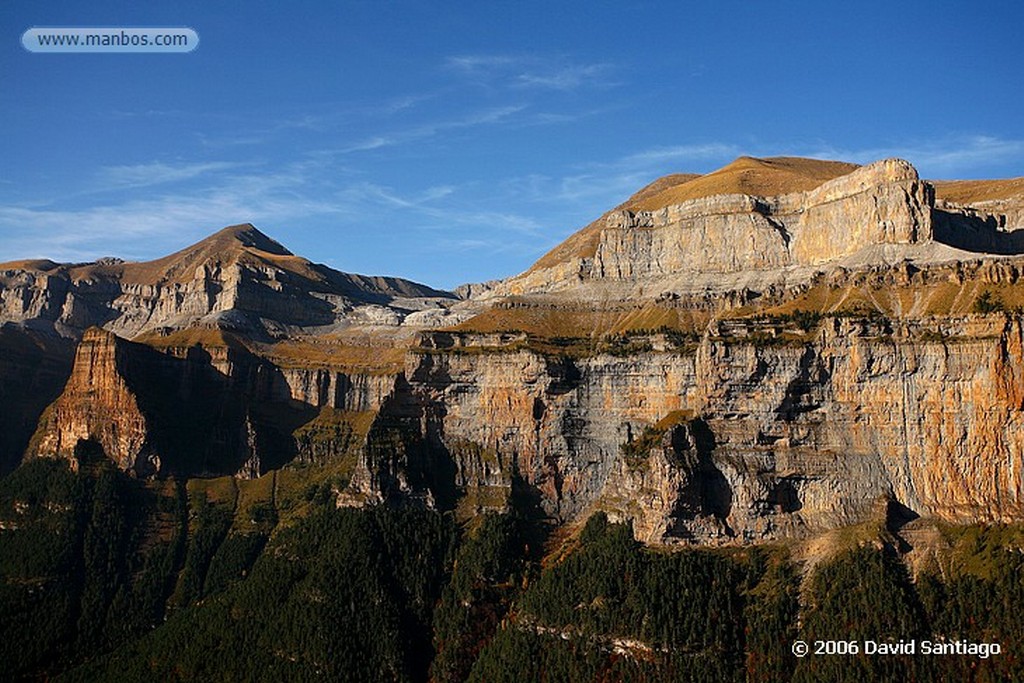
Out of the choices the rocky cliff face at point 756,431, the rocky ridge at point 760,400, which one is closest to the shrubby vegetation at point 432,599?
the rocky cliff face at point 756,431

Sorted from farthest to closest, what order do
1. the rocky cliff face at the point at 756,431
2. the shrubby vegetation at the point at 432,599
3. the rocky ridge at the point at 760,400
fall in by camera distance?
the rocky ridge at the point at 760,400 → the rocky cliff face at the point at 756,431 → the shrubby vegetation at the point at 432,599

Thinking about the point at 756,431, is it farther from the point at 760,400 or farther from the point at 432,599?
the point at 432,599

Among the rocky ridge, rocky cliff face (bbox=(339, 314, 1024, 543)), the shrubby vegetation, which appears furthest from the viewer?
the rocky ridge

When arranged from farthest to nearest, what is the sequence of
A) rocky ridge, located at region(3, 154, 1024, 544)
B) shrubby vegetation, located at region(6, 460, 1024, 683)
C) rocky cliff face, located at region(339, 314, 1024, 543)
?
rocky ridge, located at region(3, 154, 1024, 544), rocky cliff face, located at region(339, 314, 1024, 543), shrubby vegetation, located at region(6, 460, 1024, 683)

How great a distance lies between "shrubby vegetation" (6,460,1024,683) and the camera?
12225 centimetres

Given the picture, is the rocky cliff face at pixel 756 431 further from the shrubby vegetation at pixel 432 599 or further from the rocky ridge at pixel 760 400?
the shrubby vegetation at pixel 432 599

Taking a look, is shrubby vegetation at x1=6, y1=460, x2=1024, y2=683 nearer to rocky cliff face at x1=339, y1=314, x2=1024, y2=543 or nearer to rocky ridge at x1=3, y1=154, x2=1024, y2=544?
rocky cliff face at x1=339, y1=314, x2=1024, y2=543

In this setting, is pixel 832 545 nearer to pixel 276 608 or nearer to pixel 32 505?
pixel 276 608

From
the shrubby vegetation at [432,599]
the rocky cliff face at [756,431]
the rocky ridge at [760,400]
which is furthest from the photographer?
the rocky ridge at [760,400]

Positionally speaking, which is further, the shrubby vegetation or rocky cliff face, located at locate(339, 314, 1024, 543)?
rocky cliff face, located at locate(339, 314, 1024, 543)

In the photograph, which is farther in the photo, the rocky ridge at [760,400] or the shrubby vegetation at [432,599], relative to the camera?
the rocky ridge at [760,400]

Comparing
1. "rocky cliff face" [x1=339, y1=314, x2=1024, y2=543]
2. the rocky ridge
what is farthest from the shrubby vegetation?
the rocky ridge

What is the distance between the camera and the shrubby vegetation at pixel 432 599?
122250 millimetres

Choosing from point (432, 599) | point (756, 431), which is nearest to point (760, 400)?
point (756, 431)
